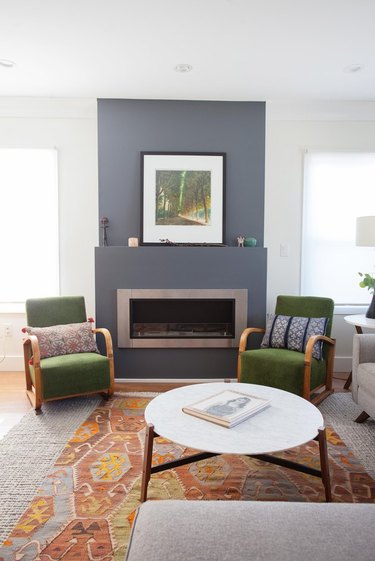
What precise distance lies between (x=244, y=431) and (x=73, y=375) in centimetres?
169

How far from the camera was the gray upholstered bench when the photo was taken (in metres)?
0.94

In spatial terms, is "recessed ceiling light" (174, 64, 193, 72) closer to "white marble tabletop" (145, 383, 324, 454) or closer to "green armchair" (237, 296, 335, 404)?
"green armchair" (237, 296, 335, 404)

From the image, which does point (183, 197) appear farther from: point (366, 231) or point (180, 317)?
point (366, 231)

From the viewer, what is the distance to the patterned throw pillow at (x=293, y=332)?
339 centimetres

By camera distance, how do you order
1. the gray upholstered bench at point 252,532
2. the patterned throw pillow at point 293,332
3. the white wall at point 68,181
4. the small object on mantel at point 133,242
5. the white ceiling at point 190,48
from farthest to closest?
the white wall at point 68,181
the small object on mantel at point 133,242
the patterned throw pillow at point 293,332
the white ceiling at point 190,48
the gray upholstered bench at point 252,532

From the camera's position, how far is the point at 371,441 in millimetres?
2656

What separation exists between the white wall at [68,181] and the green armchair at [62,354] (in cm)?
57

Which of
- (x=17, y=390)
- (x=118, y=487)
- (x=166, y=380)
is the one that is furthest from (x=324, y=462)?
(x=17, y=390)

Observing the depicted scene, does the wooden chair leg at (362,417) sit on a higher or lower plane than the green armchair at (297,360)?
lower

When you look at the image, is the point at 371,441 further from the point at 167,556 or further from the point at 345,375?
the point at 167,556

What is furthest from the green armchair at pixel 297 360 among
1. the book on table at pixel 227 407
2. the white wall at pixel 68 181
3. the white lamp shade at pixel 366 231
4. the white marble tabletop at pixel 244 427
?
the white wall at pixel 68 181

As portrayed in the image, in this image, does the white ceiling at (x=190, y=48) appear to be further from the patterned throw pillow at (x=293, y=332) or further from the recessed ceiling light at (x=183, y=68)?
the patterned throw pillow at (x=293, y=332)

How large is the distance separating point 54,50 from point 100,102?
0.92 meters

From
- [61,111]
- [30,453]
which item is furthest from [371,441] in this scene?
[61,111]
